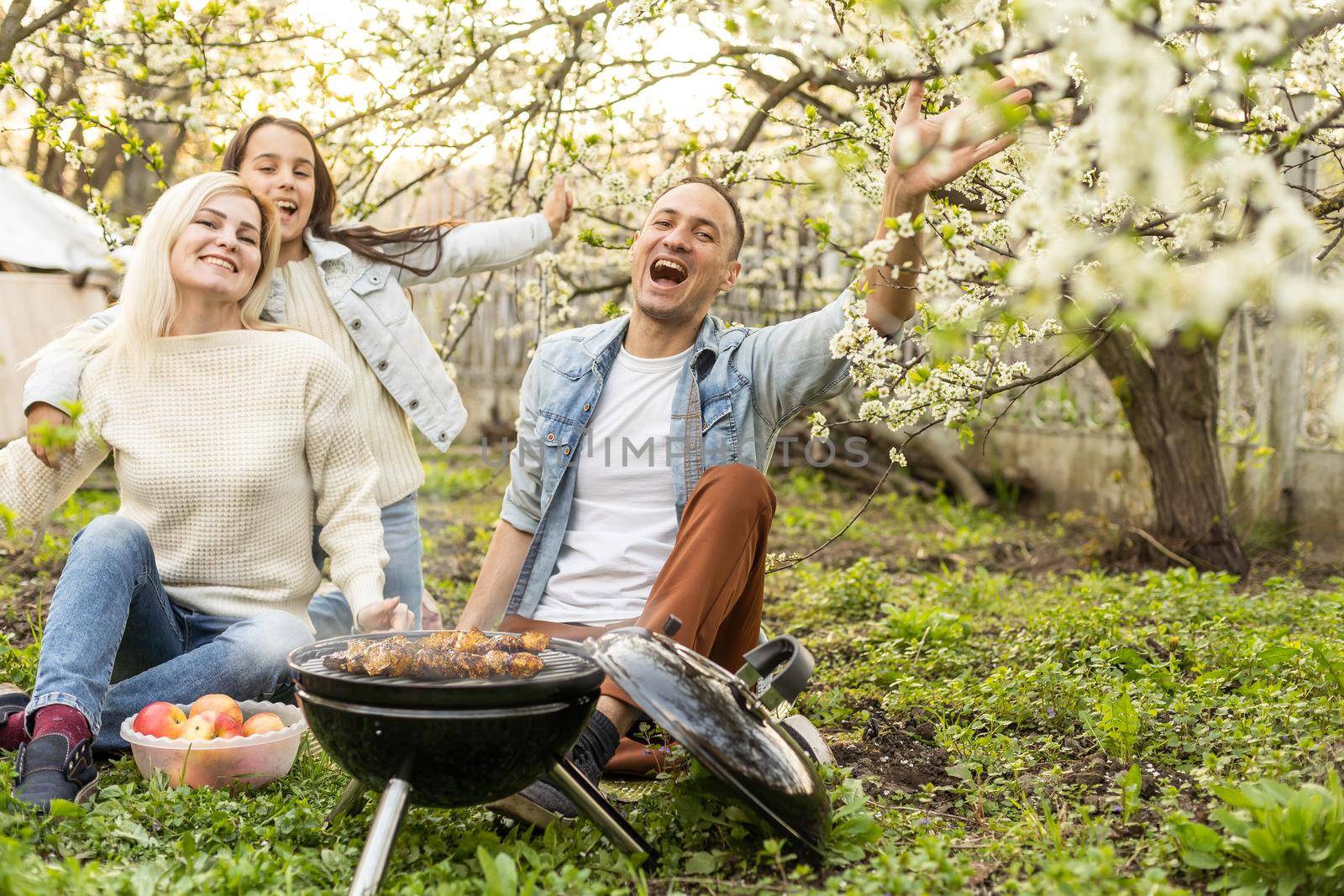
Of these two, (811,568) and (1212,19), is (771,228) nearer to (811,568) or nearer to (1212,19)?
(811,568)

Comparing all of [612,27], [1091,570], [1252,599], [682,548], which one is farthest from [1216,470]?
[682,548]

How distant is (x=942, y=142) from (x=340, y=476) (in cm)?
173

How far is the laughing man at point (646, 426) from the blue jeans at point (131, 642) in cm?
51

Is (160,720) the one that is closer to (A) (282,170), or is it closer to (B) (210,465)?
(B) (210,465)

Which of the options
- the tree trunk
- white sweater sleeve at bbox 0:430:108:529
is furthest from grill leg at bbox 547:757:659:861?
the tree trunk

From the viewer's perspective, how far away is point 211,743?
2.50 m

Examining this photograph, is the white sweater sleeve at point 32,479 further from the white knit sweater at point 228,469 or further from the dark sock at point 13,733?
the dark sock at point 13,733

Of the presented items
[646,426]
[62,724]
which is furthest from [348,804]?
[646,426]

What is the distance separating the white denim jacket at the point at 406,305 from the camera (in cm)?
364

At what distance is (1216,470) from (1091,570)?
753 mm

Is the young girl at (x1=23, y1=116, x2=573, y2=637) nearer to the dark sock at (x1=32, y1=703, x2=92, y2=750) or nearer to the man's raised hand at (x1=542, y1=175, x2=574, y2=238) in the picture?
the man's raised hand at (x1=542, y1=175, x2=574, y2=238)

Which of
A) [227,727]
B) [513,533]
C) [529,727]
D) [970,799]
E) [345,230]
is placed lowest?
[970,799]

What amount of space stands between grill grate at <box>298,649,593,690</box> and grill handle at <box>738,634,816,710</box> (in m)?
0.29

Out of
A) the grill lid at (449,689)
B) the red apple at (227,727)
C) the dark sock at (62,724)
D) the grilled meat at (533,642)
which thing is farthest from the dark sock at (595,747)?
the dark sock at (62,724)
